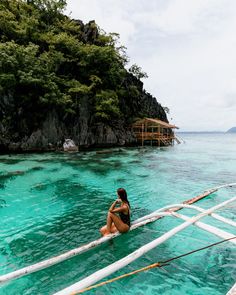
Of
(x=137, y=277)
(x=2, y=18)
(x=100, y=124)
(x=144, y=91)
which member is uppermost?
(x=2, y=18)

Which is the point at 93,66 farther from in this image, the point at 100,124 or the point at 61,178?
the point at 61,178

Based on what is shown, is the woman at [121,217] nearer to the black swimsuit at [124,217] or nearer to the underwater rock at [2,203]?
the black swimsuit at [124,217]

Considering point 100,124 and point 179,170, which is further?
point 100,124

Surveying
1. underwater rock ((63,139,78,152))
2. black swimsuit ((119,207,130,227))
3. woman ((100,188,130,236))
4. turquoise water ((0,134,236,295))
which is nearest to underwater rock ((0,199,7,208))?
turquoise water ((0,134,236,295))

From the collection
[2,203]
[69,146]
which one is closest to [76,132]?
[69,146]

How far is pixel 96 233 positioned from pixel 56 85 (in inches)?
872

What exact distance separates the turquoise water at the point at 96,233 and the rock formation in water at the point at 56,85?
11903mm

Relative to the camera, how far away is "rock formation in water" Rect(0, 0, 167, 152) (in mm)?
24453

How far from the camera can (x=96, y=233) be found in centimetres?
713

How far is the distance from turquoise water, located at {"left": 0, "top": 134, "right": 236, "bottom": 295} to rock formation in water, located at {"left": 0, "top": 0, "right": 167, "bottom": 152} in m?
11.9

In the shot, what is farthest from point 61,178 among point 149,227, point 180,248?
point 180,248

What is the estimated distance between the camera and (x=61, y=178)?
1508cm

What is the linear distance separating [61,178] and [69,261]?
32.4 ft

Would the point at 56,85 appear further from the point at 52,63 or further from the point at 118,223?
the point at 118,223
